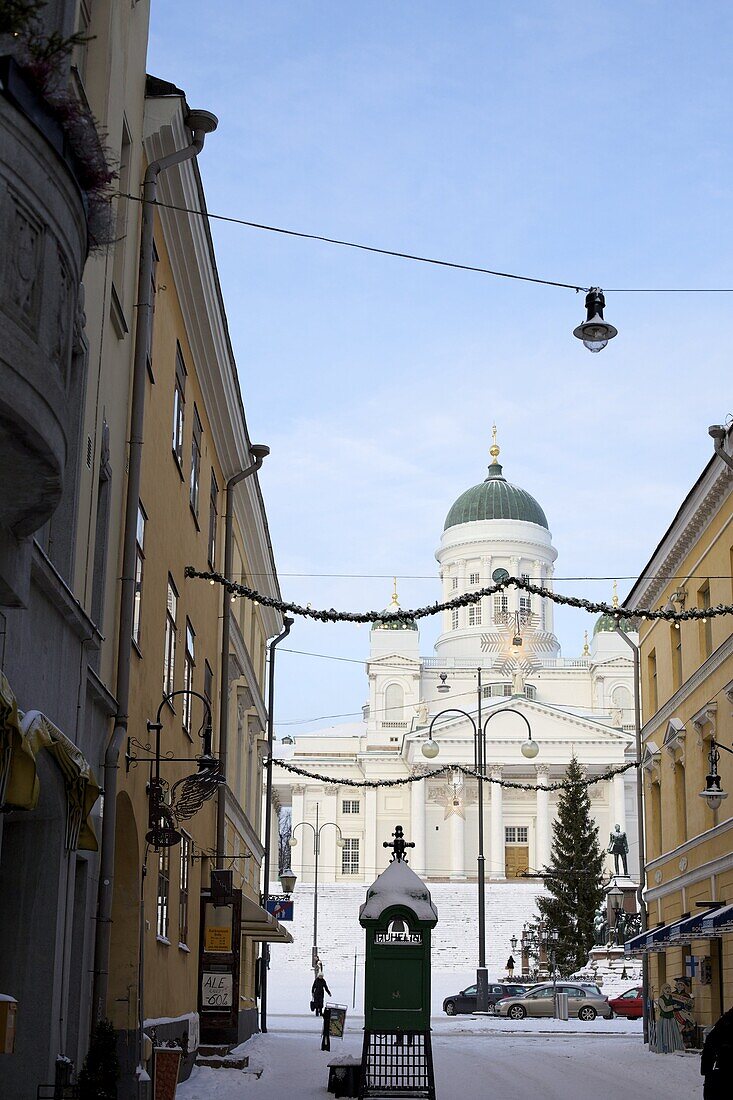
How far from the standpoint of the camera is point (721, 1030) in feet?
36.0

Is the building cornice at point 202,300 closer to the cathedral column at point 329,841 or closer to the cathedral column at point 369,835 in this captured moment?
the cathedral column at point 369,835

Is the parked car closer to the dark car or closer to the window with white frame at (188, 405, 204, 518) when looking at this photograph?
the dark car

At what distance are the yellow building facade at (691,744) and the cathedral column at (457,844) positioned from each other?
6798 centimetres

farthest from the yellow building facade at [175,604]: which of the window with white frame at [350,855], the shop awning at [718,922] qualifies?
the window with white frame at [350,855]

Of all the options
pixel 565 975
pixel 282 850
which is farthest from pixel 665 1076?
pixel 282 850

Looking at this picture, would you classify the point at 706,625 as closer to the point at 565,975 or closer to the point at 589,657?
the point at 565,975

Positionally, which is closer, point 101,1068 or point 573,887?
point 101,1068

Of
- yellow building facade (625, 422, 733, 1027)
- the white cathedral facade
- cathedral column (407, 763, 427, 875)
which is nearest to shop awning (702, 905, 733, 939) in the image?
yellow building facade (625, 422, 733, 1027)

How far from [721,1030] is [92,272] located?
8.36 metres

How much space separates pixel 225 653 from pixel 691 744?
37.3ft

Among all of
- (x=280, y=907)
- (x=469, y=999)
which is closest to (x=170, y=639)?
(x=280, y=907)

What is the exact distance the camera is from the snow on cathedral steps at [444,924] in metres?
77.0

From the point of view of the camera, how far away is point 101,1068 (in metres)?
12.8

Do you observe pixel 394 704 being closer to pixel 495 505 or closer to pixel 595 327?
pixel 495 505
